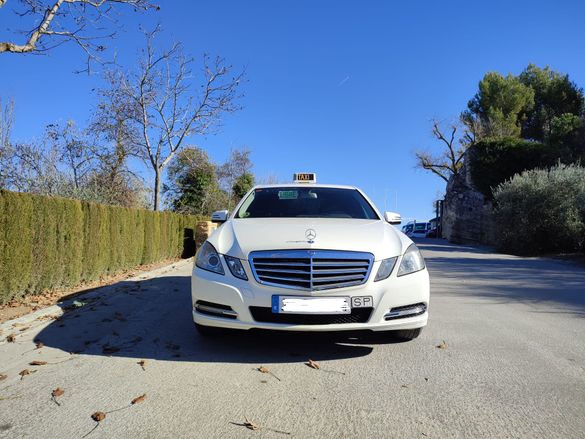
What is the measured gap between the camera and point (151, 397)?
130 inches

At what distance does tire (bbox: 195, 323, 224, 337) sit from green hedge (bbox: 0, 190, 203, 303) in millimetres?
3257

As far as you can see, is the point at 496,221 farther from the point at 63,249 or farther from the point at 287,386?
the point at 287,386

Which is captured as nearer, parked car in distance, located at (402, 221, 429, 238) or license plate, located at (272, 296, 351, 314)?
license plate, located at (272, 296, 351, 314)

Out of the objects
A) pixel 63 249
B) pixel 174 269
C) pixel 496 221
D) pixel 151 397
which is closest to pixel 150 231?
pixel 174 269

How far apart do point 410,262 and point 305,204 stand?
73.6 inches

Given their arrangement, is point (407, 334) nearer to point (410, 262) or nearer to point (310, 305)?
point (410, 262)

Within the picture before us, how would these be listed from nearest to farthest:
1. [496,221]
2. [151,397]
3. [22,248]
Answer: [151,397] < [22,248] < [496,221]

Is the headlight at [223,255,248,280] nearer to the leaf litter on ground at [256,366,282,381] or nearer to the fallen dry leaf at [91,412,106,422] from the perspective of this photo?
the leaf litter on ground at [256,366,282,381]

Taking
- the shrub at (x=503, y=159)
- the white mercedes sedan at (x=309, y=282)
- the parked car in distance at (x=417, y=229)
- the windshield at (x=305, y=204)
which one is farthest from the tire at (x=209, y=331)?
the parked car in distance at (x=417, y=229)

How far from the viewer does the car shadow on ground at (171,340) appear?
429 centimetres

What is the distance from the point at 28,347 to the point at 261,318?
242cm

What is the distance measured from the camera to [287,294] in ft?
12.9

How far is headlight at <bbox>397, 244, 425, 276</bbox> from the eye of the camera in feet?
13.7

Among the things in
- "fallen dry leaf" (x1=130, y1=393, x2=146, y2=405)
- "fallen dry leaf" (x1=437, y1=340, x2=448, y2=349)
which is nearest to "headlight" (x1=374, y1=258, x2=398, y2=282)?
"fallen dry leaf" (x1=437, y1=340, x2=448, y2=349)
